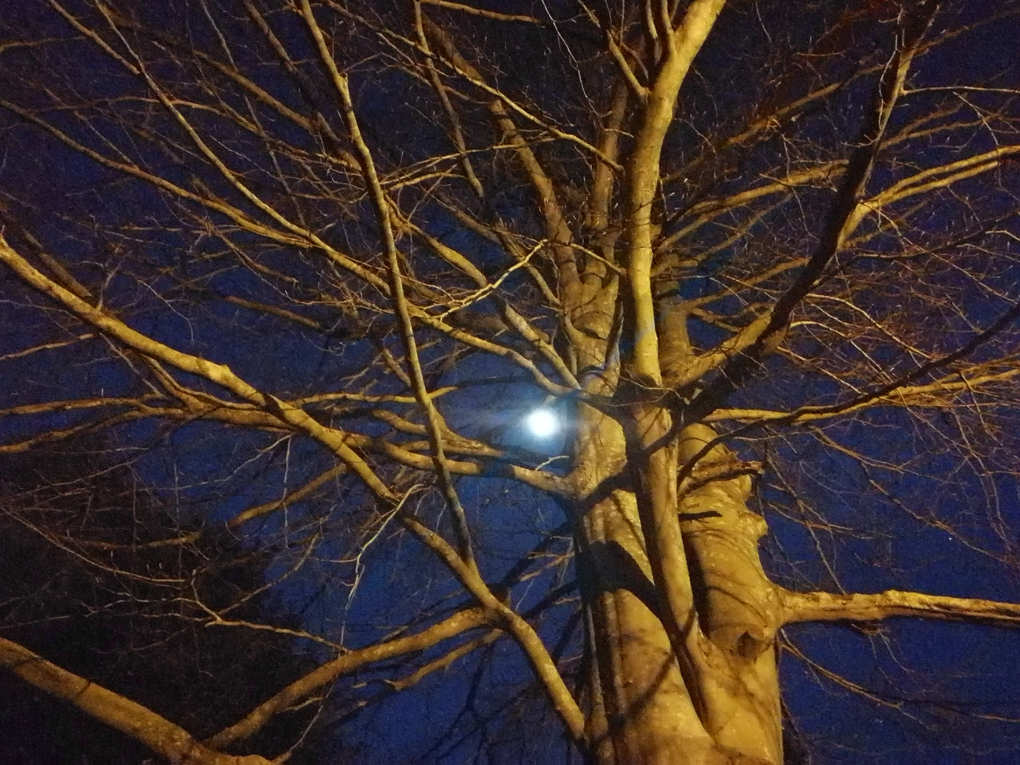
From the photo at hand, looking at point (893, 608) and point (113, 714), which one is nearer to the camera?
point (113, 714)

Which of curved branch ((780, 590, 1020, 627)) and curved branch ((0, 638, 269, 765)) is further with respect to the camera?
curved branch ((780, 590, 1020, 627))

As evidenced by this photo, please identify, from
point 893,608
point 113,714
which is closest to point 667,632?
point 893,608

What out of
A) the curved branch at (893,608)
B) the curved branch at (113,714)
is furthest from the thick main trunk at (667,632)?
the curved branch at (113,714)

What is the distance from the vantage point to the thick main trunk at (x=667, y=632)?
2.97 meters

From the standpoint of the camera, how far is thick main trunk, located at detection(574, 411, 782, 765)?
297cm

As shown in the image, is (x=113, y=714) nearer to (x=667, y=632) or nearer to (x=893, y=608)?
(x=667, y=632)

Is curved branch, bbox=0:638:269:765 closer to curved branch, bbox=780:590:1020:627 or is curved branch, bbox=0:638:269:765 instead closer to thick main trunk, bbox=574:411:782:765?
thick main trunk, bbox=574:411:782:765

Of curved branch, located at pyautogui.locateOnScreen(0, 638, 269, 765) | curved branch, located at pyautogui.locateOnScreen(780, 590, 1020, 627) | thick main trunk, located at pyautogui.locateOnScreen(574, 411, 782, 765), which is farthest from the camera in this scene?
curved branch, located at pyautogui.locateOnScreen(780, 590, 1020, 627)

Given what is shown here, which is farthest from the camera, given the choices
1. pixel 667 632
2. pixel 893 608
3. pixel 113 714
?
pixel 893 608

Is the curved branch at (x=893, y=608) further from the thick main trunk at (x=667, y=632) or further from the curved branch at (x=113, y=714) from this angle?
the curved branch at (x=113, y=714)

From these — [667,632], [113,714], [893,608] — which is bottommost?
[113,714]

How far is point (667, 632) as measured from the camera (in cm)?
313

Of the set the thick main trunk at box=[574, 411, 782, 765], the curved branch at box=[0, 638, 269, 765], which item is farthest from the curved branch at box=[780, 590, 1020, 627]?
the curved branch at box=[0, 638, 269, 765]

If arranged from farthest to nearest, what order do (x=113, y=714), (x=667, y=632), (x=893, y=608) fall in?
(x=893, y=608)
(x=667, y=632)
(x=113, y=714)
